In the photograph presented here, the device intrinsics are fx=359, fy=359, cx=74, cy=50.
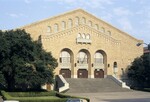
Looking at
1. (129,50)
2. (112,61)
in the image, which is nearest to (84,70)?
(112,61)

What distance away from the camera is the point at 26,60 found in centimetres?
4603

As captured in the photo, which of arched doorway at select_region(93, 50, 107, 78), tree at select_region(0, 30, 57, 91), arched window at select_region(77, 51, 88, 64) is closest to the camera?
tree at select_region(0, 30, 57, 91)

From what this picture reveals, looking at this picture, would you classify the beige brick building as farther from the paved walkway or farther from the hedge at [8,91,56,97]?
the paved walkway

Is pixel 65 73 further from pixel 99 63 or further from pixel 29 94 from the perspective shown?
pixel 29 94

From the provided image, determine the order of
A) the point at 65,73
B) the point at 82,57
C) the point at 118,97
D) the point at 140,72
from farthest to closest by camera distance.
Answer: the point at 82,57, the point at 65,73, the point at 140,72, the point at 118,97

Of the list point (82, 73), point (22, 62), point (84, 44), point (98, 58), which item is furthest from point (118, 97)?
point (98, 58)

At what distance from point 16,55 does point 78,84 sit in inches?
547

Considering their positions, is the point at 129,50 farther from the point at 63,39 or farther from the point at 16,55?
the point at 16,55

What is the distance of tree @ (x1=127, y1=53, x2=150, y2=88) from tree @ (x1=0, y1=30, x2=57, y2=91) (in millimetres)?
19172

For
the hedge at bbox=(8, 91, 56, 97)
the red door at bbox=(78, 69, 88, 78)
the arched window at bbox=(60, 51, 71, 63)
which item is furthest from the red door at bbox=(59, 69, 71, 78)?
the hedge at bbox=(8, 91, 56, 97)

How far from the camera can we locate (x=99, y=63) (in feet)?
208

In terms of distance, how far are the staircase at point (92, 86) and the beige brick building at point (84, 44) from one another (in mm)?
3576

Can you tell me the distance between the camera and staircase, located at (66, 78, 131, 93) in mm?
53500

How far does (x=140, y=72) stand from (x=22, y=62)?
78.1 feet
